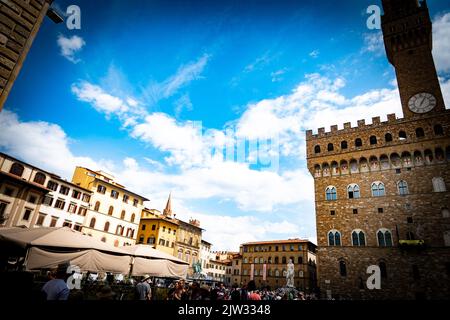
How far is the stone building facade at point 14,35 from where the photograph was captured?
534 centimetres

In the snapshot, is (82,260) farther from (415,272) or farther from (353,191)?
(353,191)

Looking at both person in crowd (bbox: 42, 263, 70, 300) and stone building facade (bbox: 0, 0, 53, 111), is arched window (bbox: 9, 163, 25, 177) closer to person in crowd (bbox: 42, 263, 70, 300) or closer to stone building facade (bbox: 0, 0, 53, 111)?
stone building facade (bbox: 0, 0, 53, 111)

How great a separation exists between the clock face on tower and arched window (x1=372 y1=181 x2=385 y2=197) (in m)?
8.84

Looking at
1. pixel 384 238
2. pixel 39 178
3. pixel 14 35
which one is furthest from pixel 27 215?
pixel 384 238

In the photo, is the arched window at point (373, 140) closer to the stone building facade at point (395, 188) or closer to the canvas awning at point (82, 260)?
the stone building facade at point (395, 188)

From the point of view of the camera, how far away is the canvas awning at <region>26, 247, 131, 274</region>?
6.15m

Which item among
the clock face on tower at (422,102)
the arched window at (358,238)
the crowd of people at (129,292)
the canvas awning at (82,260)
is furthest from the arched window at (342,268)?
the canvas awning at (82,260)

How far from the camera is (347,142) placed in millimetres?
28531

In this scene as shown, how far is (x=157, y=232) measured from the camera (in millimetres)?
42094

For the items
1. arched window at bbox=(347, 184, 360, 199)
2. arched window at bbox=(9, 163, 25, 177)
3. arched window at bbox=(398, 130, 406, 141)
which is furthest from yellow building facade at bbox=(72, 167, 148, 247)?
arched window at bbox=(398, 130, 406, 141)

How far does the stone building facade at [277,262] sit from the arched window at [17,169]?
43828 millimetres

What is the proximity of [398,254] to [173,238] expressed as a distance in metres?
34.8
